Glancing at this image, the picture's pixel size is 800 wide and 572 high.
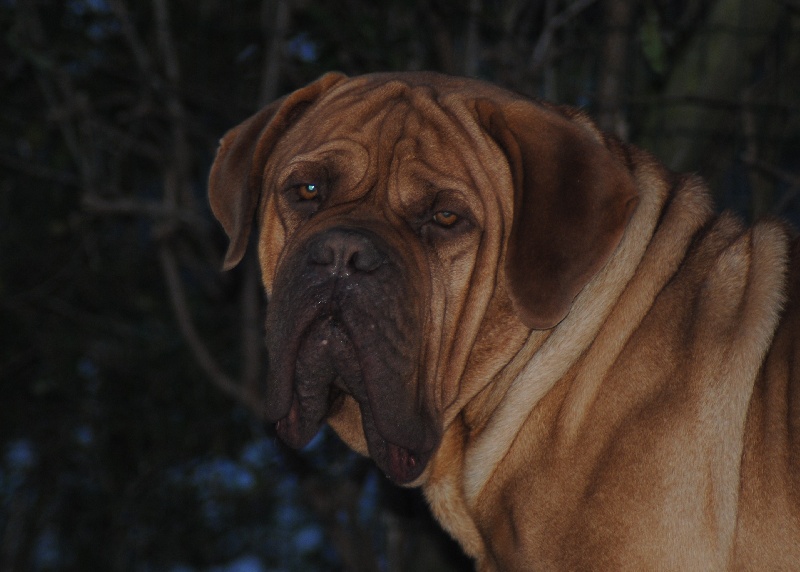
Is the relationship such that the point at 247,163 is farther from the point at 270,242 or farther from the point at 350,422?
the point at 350,422

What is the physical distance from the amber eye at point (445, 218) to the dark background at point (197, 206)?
1.49 metres

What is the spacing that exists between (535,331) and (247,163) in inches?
Answer: 40.8

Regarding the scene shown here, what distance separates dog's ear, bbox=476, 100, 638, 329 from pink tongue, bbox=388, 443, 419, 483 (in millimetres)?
503

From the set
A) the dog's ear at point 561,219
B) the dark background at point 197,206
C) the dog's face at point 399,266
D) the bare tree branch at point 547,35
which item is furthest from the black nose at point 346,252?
the bare tree branch at point 547,35

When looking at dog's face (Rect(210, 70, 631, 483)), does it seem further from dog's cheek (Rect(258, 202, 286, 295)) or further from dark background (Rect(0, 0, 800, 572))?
dark background (Rect(0, 0, 800, 572))

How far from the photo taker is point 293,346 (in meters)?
2.58

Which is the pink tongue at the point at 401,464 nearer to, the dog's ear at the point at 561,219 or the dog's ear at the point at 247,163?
the dog's ear at the point at 561,219

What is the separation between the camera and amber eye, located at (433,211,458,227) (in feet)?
8.56

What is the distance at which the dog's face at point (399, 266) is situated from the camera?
98.0 inches

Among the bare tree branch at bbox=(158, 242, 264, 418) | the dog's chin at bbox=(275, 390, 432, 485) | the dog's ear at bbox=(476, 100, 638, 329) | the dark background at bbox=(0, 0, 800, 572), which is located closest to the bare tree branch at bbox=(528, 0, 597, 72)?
the dark background at bbox=(0, 0, 800, 572)

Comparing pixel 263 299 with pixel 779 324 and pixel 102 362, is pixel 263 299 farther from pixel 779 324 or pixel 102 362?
pixel 779 324

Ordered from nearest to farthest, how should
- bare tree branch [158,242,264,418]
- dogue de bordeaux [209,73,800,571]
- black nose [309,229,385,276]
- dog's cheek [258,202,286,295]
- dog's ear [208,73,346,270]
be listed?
dogue de bordeaux [209,73,800,571] → black nose [309,229,385,276] → dog's cheek [258,202,286,295] → dog's ear [208,73,346,270] → bare tree branch [158,242,264,418]

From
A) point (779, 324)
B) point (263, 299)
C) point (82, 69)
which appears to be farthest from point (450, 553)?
point (82, 69)

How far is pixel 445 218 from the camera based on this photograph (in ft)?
8.57
